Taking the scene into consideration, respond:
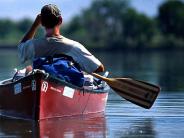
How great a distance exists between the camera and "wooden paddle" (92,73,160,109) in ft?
55.0

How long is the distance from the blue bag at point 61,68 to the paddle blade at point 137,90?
1.04 m

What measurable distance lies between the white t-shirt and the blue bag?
0.15 m

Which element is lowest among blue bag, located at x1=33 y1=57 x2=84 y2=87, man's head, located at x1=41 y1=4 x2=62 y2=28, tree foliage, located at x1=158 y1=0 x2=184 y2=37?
tree foliage, located at x1=158 y1=0 x2=184 y2=37

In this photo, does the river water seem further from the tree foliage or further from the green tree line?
the tree foliage

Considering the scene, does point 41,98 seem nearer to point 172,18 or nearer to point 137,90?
point 137,90

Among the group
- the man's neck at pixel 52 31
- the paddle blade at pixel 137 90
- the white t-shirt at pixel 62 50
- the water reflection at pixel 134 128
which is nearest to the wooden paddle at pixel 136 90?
the paddle blade at pixel 137 90

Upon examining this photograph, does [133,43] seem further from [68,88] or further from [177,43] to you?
[68,88]

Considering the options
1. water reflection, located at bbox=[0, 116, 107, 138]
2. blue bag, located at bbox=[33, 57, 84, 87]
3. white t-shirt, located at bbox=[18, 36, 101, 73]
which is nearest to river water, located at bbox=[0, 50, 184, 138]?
water reflection, located at bbox=[0, 116, 107, 138]

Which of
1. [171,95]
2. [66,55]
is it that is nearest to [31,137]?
[66,55]

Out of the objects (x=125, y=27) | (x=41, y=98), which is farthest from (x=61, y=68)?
(x=125, y=27)

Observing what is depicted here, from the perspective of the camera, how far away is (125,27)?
141 m

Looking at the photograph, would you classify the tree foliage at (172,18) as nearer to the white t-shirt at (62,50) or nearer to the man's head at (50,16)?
the white t-shirt at (62,50)

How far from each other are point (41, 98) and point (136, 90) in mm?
2407

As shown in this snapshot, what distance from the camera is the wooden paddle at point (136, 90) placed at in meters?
16.8
